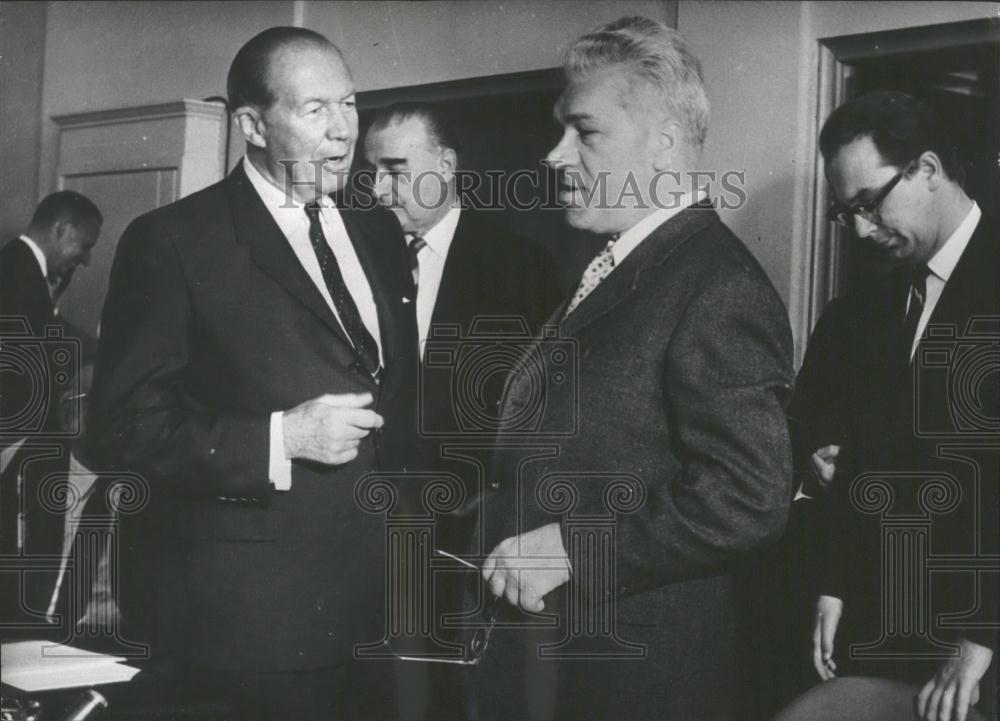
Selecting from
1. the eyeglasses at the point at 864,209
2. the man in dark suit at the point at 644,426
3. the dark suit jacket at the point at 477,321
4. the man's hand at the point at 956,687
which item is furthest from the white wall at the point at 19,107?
the man's hand at the point at 956,687

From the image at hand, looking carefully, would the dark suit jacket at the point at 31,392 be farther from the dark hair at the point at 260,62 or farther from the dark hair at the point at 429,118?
the dark hair at the point at 429,118

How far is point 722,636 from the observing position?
1.47m

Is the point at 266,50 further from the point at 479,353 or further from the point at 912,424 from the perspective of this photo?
the point at 912,424

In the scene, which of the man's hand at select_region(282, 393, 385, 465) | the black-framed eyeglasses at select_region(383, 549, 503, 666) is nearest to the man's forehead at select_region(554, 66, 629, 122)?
the man's hand at select_region(282, 393, 385, 465)

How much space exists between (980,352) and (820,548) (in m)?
0.40

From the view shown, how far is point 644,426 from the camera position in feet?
4.61

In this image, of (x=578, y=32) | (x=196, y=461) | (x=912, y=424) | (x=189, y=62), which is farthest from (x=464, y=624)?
(x=189, y=62)

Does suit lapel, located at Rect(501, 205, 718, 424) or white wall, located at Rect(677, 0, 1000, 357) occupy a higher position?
white wall, located at Rect(677, 0, 1000, 357)

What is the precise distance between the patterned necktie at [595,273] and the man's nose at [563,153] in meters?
0.16

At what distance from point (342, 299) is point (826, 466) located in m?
0.89

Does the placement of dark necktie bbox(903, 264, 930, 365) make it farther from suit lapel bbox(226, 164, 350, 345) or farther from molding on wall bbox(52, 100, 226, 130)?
molding on wall bbox(52, 100, 226, 130)

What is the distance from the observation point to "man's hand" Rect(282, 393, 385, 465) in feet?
5.38

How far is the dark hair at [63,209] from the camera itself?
1.82 meters

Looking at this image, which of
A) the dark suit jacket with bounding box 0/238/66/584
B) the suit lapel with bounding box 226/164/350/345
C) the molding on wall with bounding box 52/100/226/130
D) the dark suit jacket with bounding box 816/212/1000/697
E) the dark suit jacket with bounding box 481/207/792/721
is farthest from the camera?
the molding on wall with bounding box 52/100/226/130
